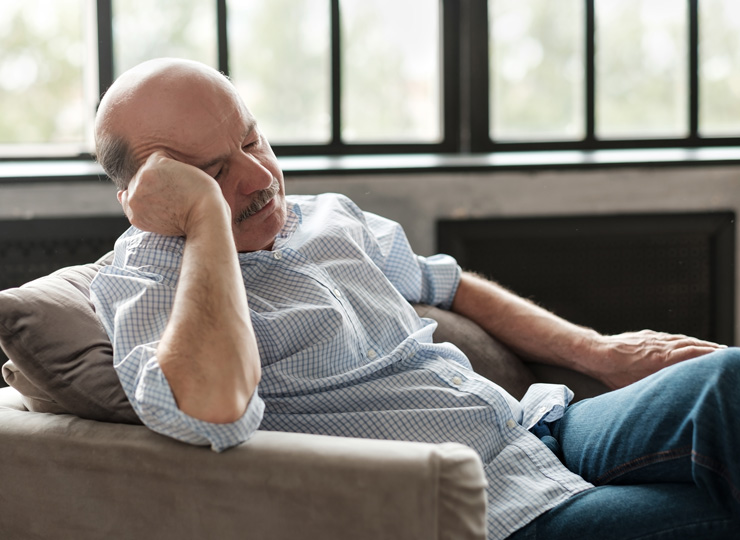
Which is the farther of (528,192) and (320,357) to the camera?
(528,192)

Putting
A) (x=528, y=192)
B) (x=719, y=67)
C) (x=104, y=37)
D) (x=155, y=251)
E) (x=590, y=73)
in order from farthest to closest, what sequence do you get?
1. (x=719, y=67)
2. (x=590, y=73)
3. (x=104, y=37)
4. (x=528, y=192)
5. (x=155, y=251)

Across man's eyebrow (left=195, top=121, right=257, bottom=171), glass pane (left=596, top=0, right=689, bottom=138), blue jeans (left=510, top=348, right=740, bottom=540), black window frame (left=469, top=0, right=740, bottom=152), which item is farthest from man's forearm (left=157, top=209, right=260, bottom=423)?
glass pane (left=596, top=0, right=689, bottom=138)

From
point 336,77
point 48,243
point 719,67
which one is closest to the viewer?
point 48,243

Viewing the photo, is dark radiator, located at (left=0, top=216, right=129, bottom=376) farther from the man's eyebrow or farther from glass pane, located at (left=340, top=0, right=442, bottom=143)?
the man's eyebrow

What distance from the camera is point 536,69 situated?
2986 millimetres

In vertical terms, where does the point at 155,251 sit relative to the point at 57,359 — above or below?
above

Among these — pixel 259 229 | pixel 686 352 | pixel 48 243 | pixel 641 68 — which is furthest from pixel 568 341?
pixel 641 68

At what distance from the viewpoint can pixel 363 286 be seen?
146 centimetres

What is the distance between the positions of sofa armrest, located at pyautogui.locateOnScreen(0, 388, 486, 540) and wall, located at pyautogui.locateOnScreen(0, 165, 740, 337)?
58.6 inches

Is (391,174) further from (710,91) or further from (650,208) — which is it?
(710,91)

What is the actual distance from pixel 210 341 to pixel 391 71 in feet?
6.86

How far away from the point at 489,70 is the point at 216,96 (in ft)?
5.70

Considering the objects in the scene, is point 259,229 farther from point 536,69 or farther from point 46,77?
point 536,69

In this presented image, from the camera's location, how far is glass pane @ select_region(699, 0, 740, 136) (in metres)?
3.04
